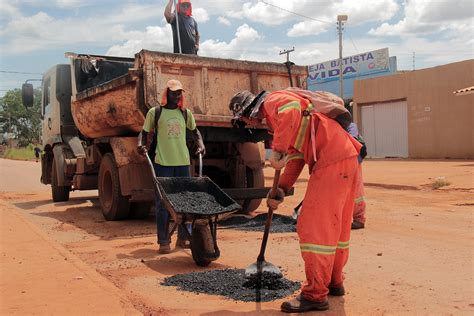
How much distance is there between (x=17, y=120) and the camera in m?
70.9

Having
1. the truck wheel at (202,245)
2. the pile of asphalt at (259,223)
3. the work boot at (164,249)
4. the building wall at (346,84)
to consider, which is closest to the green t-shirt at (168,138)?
the work boot at (164,249)

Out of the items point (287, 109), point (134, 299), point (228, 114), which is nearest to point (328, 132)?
point (287, 109)

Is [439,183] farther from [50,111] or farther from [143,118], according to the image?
[50,111]

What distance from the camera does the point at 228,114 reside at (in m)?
7.85

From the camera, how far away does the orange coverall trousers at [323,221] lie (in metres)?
3.70

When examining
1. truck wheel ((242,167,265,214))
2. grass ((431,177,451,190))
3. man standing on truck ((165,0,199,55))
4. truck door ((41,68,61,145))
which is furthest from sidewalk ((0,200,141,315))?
grass ((431,177,451,190))

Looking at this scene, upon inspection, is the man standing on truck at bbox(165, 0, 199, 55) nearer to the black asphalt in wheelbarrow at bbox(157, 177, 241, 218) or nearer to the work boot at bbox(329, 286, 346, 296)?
the black asphalt in wheelbarrow at bbox(157, 177, 241, 218)

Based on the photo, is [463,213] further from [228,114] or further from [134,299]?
[134,299]

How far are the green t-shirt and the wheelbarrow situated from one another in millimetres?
548

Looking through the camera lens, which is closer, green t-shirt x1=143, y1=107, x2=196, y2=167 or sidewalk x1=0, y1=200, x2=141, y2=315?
sidewalk x1=0, y1=200, x2=141, y2=315

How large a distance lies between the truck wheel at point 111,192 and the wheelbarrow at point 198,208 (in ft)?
8.93

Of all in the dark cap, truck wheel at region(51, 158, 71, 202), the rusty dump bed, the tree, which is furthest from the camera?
the tree

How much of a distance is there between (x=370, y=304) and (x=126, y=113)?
4770 mm

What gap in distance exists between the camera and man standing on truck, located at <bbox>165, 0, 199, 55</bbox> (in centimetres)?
898
